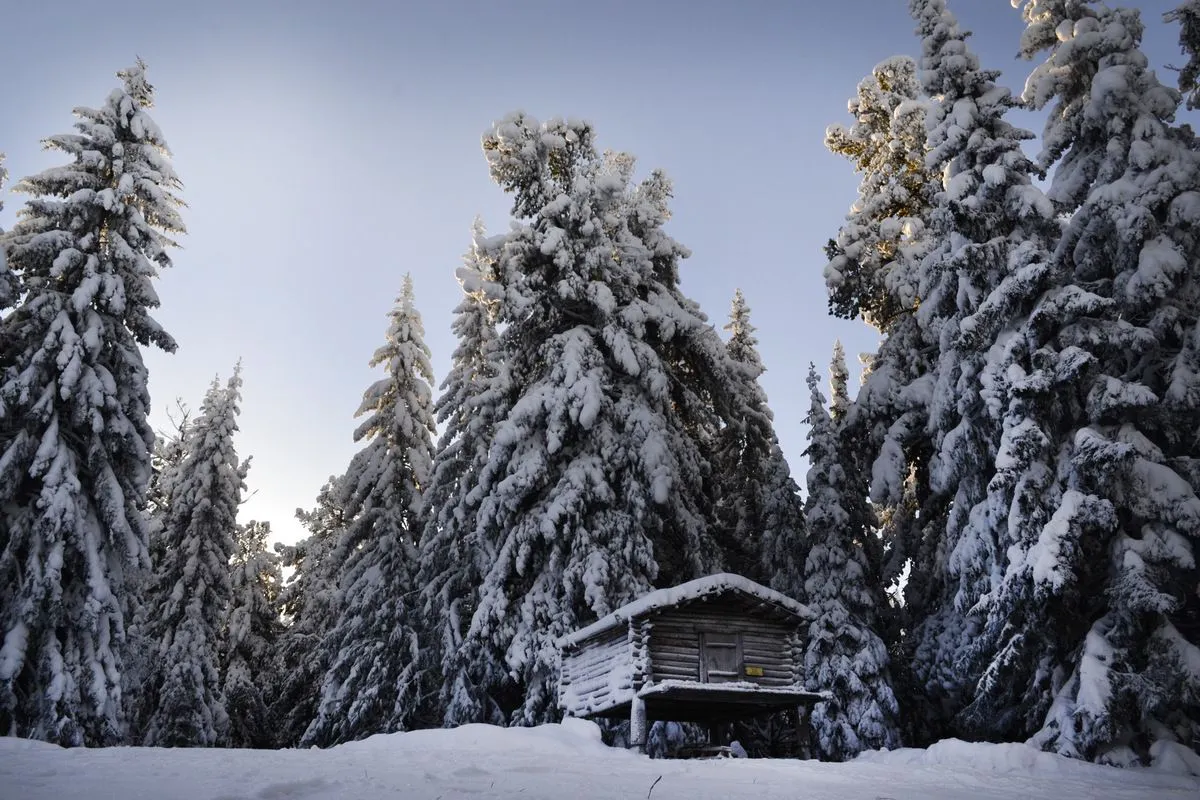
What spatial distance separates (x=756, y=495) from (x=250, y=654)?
69.2ft

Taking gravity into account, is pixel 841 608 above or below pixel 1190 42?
below

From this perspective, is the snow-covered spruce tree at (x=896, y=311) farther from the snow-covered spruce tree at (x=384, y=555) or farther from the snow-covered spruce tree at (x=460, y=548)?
the snow-covered spruce tree at (x=384, y=555)

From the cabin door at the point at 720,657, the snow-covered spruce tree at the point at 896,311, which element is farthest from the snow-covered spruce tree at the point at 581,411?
the snow-covered spruce tree at the point at 896,311

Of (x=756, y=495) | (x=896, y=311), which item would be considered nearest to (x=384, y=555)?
(x=756, y=495)

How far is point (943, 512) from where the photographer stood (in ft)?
81.8

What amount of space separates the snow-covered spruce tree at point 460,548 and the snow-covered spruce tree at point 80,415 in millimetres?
8503

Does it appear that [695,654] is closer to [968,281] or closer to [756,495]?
[968,281]

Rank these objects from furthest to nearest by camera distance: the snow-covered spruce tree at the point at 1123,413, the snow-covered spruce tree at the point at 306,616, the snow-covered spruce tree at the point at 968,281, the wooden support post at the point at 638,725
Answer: the snow-covered spruce tree at the point at 306,616
the snow-covered spruce tree at the point at 968,281
the wooden support post at the point at 638,725
the snow-covered spruce tree at the point at 1123,413

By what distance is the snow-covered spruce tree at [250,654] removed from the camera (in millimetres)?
31438

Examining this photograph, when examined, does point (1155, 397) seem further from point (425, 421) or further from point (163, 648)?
point (163, 648)

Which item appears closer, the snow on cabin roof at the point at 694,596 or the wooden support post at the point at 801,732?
the snow on cabin roof at the point at 694,596

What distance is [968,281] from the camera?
1994 cm

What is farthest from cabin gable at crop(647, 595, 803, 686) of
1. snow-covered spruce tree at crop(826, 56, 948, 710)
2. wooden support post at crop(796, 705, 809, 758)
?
snow-covered spruce tree at crop(826, 56, 948, 710)

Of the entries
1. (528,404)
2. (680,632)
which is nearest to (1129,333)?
(680,632)
